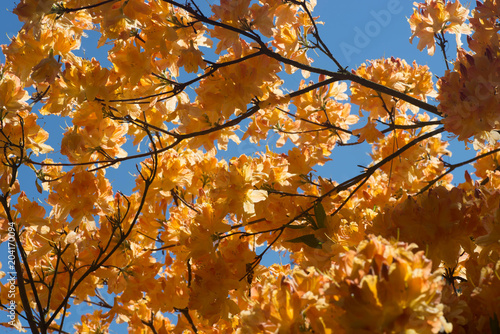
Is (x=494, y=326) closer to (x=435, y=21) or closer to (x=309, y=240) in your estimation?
(x=309, y=240)

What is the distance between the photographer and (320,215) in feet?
7.33

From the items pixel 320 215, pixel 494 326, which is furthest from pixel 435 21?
pixel 494 326

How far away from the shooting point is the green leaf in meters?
2.23

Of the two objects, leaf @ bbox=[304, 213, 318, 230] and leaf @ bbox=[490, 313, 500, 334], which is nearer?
leaf @ bbox=[490, 313, 500, 334]

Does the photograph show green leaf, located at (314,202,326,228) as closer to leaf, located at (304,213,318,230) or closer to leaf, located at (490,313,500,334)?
leaf, located at (304,213,318,230)

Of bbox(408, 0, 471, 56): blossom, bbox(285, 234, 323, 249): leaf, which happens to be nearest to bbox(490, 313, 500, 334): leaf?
bbox(285, 234, 323, 249): leaf

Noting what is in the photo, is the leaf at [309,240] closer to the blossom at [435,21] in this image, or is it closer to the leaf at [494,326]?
the leaf at [494,326]

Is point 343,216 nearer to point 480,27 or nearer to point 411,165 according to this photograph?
point 411,165

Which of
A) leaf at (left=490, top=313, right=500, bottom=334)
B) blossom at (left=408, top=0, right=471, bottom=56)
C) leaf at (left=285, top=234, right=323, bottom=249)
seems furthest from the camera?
blossom at (left=408, top=0, right=471, bottom=56)

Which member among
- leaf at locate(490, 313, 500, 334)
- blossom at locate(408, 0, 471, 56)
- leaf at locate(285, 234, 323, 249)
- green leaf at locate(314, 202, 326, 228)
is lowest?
leaf at locate(490, 313, 500, 334)

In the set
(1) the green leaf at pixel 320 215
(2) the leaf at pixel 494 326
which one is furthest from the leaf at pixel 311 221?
(2) the leaf at pixel 494 326

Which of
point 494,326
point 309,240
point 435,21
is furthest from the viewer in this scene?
point 435,21

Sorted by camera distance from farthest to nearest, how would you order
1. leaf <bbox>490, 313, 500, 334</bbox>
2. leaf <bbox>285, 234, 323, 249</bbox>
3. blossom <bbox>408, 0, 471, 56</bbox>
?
blossom <bbox>408, 0, 471, 56</bbox> < leaf <bbox>285, 234, 323, 249</bbox> < leaf <bbox>490, 313, 500, 334</bbox>

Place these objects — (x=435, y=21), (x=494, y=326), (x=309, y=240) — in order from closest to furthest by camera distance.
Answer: (x=494, y=326) < (x=309, y=240) < (x=435, y=21)
